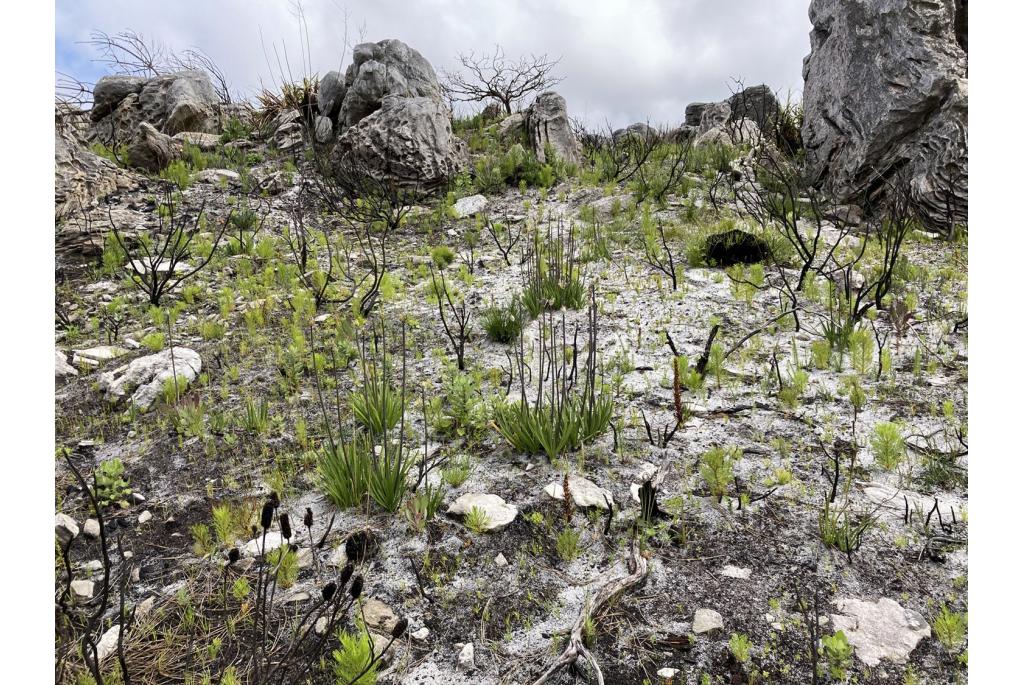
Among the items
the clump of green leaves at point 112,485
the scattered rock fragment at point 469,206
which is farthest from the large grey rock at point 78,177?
the clump of green leaves at point 112,485

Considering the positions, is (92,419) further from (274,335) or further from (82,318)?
(82,318)

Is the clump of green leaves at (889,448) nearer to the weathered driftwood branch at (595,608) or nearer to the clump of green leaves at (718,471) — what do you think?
the clump of green leaves at (718,471)

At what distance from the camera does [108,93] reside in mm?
10750

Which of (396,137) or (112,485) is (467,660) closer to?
(112,485)

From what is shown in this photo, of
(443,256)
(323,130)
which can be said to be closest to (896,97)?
(443,256)

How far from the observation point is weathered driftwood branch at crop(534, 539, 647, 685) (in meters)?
1.80

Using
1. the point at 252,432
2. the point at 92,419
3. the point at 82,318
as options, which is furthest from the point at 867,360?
the point at 82,318

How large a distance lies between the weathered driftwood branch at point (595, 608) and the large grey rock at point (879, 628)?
0.68 meters

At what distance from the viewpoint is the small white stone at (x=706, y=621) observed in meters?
2.00

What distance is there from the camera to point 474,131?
452 inches

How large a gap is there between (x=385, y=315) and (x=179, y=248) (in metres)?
3.00

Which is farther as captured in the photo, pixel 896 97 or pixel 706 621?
pixel 896 97

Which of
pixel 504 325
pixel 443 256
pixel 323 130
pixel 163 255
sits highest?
pixel 323 130

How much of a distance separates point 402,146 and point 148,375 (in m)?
5.67
